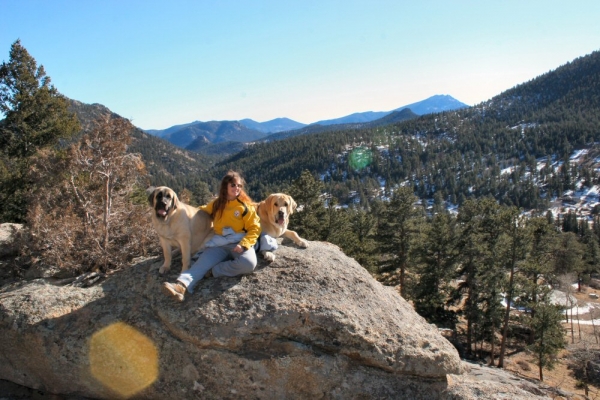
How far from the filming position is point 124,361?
6023 millimetres

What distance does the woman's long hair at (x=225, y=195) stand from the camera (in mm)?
6461

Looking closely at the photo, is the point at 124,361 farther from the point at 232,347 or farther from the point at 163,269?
the point at 232,347

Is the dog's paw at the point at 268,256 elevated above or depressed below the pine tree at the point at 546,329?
above

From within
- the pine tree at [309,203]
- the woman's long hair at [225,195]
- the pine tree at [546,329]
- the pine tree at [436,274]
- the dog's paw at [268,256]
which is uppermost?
the woman's long hair at [225,195]

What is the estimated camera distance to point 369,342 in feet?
19.7

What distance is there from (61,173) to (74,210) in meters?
1.49

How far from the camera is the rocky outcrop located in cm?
587

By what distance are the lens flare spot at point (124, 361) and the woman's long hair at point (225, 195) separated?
243cm

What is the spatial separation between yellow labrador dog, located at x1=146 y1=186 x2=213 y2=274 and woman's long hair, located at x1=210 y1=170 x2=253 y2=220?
34cm

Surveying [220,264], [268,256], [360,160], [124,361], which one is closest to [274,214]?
[268,256]

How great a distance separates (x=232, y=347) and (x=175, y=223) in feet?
7.43

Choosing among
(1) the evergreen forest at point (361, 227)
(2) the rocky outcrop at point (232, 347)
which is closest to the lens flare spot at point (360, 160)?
(1) the evergreen forest at point (361, 227)

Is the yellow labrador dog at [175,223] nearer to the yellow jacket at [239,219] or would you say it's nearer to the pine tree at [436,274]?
the yellow jacket at [239,219]

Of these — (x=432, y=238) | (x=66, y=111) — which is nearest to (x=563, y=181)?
(x=432, y=238)
